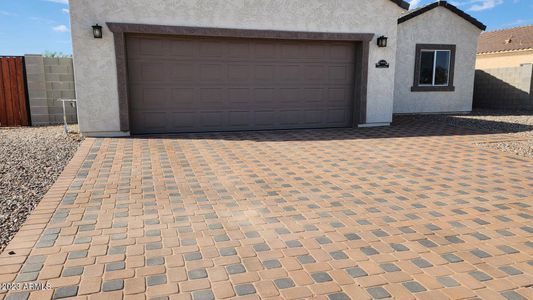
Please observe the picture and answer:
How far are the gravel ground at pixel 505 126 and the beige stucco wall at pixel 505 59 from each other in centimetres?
533

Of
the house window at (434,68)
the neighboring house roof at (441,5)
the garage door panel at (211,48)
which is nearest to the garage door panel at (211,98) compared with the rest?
the garage door panel at (211,48)

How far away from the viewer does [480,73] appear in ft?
61.8

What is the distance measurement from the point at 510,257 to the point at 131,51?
8.94 metres

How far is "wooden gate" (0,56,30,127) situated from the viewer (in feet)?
38.7

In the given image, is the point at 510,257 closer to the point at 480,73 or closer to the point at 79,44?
the point at 79,44

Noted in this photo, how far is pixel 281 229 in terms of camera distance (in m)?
4.19

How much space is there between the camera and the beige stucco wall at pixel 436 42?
14867 millimetres

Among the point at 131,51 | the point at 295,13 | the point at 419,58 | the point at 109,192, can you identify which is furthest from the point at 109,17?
the point at 419,58

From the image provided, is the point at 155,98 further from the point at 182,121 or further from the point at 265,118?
the point at 265,118

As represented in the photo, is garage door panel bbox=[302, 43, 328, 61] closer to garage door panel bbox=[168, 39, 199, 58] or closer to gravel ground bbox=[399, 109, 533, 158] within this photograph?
garage door panel bbox=[168, 39, 199, 58]

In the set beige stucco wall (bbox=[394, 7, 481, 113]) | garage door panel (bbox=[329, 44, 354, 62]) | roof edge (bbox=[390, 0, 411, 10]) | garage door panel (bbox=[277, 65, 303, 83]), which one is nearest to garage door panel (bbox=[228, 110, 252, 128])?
garage door panel (bbox=[277, 65, 303, 83])

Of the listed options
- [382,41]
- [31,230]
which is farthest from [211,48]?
[31,230]

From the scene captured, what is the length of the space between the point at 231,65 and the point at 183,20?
1651mm

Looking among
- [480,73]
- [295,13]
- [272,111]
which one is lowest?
[272,111]
